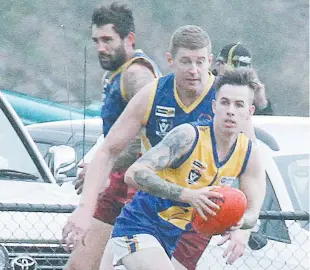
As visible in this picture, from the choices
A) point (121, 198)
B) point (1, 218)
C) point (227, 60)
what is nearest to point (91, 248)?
point (121, 198)

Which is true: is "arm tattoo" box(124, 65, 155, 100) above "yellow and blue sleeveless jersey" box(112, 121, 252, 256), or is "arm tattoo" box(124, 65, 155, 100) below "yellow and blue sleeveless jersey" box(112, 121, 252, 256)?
above

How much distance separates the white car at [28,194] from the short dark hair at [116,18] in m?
1.25

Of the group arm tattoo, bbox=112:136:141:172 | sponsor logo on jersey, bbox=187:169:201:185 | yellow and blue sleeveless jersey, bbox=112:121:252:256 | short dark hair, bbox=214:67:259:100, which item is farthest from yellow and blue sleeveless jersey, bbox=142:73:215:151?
arm tattoo, bbox=112:136:141:172

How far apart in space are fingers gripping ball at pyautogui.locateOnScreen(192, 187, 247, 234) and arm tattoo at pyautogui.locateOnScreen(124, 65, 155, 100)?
0.97 m

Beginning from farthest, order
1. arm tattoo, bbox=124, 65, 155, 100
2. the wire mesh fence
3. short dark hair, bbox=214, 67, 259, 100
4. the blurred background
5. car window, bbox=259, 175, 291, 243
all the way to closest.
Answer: the blurred background
car window, bbox=259, 175, 291, 243
the wire mesh fence
arm tattoo, bbox=124, 65, 155, 100
short dark hair, bbox=214, 67, 259, 100

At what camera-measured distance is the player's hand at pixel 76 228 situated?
5586 mm

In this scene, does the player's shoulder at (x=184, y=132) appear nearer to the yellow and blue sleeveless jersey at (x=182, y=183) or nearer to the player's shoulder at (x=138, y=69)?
the yellow and blue sleeveless jersey at (x=182, y=183)

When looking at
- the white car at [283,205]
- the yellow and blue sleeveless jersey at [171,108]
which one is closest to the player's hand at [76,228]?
the yellow and blue sleeveless jersey at [171,108]

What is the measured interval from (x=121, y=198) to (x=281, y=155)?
130cm

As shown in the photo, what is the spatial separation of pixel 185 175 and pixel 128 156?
0.90 meters

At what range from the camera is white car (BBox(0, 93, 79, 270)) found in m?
6.88

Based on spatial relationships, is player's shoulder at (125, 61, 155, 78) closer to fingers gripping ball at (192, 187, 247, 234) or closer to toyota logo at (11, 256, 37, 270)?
fingers gripping ball at (192, 187, 247, 234)

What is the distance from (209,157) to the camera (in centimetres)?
580

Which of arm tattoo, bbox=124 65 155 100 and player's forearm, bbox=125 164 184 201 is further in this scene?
arm tattoo, bbox=124 65 155 100
